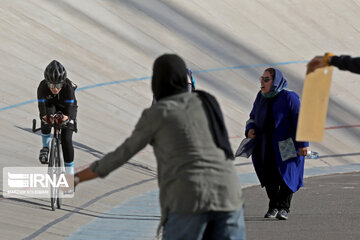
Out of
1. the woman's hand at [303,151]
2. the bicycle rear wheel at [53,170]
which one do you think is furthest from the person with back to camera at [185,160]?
the bicycle rear wheel at [53,170]

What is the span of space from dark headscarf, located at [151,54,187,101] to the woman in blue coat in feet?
14.0

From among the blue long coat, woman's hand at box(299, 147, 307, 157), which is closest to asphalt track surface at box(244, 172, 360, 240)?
the blue long coat

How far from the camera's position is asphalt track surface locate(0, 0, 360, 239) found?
28.8ft

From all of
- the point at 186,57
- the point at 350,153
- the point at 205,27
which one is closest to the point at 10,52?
the point at 186,57

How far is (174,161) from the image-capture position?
3.82 metres

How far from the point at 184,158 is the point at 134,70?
1203 cm

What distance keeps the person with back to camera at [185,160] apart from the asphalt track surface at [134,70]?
3660 mm

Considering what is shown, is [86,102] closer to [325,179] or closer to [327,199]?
[325,179]

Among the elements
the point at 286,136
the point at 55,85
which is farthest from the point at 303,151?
the point at 55,85

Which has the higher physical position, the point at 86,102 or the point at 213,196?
the point at 86,102

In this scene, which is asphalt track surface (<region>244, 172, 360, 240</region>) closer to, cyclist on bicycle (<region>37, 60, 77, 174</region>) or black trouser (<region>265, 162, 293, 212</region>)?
black trouser (<region>265, 162, 293, 212</region>)

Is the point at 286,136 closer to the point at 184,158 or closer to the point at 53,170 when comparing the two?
the point at 53,170

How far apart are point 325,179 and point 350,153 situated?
2.23m

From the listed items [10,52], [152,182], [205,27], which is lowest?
[152,182]
